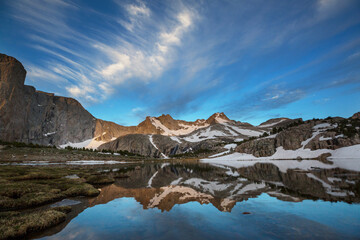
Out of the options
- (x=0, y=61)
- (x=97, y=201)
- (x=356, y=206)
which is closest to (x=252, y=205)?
(x=356, y=206)

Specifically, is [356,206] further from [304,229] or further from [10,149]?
[10,149]

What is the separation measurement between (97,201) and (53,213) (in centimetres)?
562

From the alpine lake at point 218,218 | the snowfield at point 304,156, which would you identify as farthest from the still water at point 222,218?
the snowfield at point 304,156

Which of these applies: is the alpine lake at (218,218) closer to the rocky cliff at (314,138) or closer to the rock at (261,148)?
the rocky cliff at (314,138)

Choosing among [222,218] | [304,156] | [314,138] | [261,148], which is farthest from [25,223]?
[261,148]

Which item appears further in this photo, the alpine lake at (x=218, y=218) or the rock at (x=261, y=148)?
the rock at (x=261, y=148)

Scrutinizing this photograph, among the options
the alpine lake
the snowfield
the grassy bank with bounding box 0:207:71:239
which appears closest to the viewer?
the grassy bank with bounding box 0:207:71:239

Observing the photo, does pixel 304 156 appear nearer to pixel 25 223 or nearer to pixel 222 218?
pixel 222 218

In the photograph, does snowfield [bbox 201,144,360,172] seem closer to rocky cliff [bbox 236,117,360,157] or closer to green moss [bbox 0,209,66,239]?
rocky cliff [bbox 236,117,360,157]

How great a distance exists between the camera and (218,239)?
25.7ft

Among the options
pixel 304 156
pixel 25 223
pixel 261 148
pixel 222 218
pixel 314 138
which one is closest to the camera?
pixel 25 223

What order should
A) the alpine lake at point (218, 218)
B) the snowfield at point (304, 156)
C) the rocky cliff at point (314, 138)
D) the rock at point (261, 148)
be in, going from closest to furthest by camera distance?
1. the alpine lake at point (218, 218)
2. the snowfield at point (304, 156)
3. the rocky cliff at point (314, 138)
4. the rock at point (261, 148)

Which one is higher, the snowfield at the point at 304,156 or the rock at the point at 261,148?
the rock at the point at 261,148

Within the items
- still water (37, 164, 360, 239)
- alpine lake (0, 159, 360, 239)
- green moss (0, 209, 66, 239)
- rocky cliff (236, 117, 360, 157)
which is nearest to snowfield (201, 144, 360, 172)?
rocky cliff (236, 117, 360, 157)
